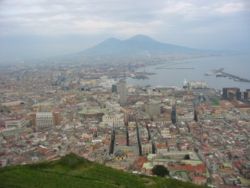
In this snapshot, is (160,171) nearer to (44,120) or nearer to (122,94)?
(44,120)

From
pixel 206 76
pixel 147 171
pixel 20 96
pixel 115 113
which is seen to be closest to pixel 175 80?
pixel 206 76

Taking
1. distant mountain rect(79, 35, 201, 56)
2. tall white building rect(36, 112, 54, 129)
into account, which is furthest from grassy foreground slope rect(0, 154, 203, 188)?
distant mountain rect(79, 35, 201, 56)

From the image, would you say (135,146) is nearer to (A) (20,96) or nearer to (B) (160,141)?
(B) (160,141)

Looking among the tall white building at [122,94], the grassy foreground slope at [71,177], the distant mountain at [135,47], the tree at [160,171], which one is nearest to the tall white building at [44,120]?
the tall white building at [122,94]

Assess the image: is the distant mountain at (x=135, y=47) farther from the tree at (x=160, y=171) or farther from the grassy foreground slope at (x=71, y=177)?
the grassy foreground slope at (x=71, y=177)

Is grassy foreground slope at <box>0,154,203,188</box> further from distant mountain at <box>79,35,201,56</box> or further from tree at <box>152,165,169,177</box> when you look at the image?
distant mountain at <box>79,35,201,56</box>
